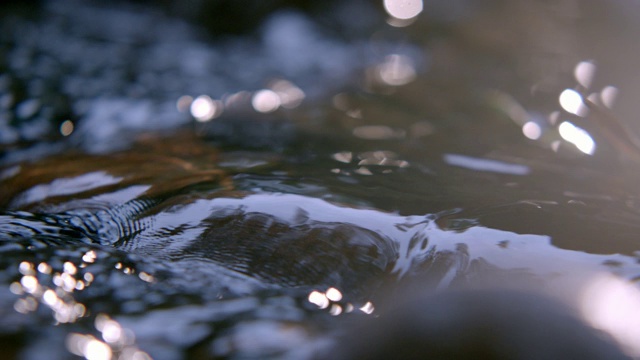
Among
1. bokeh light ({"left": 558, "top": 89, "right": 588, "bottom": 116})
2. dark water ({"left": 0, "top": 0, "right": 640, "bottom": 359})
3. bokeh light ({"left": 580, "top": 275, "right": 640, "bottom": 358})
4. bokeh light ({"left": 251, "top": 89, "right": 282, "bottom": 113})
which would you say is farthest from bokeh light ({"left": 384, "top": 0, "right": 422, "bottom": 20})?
bokeh light ({"left": 580, "top": 275, "right": 640, "bottom": 358})

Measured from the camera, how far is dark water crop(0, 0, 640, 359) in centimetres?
80

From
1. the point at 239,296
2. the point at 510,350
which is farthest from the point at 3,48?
the point at 510,350

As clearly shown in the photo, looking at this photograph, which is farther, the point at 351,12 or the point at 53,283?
the point at 351,12

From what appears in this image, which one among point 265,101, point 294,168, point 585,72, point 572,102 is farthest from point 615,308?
point 265,101

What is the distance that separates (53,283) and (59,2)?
2.24 meters

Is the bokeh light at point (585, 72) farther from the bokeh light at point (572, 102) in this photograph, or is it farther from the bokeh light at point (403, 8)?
the bokeh light at point (403, 8)

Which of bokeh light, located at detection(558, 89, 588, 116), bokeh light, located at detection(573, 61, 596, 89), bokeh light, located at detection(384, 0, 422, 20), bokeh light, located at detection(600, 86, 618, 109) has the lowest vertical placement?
bokeh light, located at detection(558, 89, 588, 116)

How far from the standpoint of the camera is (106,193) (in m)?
1.22

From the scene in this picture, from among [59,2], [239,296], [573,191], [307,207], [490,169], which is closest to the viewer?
[239,296]

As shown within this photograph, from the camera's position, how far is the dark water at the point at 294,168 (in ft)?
2.64

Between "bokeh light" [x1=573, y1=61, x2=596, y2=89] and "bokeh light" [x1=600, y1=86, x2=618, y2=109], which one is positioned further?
"bokeh light" [x1=573, y1=61, x2=596, y2=89]

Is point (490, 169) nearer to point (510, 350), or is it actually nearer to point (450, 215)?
point (450, 215)

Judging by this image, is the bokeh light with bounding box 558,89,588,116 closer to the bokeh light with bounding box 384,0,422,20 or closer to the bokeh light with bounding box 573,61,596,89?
the bokeh light with bounding box 573,61,596,89

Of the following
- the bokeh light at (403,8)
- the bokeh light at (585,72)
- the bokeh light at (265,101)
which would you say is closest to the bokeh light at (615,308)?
the bokeh light at (585,72)
